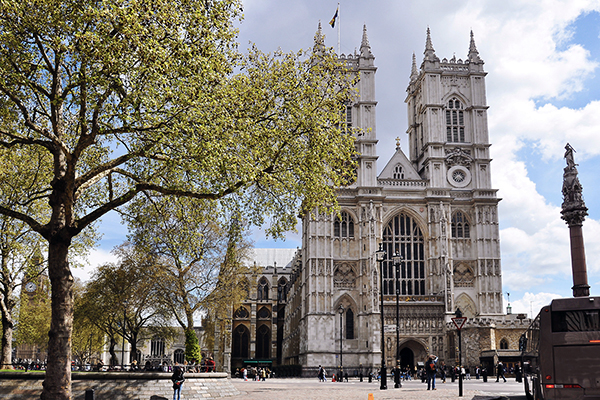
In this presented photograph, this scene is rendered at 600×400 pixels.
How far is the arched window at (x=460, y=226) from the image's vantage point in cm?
5666

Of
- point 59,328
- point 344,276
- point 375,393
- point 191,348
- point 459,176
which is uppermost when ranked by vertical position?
point 459,176

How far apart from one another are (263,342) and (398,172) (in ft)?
123

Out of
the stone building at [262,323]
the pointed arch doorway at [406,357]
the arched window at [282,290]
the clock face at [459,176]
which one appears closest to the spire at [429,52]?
the clock face at [459,176]

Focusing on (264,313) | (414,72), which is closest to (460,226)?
(414,72)

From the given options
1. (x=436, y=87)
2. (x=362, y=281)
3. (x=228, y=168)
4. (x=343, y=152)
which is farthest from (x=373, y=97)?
(x=228, y=168)

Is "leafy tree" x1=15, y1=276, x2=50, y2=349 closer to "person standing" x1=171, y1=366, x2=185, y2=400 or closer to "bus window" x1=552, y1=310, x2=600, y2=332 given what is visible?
"person standing" x1=171, y1=366, x2=185, y2=400

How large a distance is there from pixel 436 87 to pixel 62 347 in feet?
166

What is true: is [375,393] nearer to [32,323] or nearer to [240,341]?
[32,323]

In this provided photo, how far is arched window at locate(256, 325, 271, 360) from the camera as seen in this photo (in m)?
84.2

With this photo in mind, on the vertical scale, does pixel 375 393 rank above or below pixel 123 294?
below

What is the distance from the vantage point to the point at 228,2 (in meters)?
18.4

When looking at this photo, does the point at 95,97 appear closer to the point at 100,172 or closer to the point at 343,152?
the point at 100,172

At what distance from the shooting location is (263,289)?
87.9 metres

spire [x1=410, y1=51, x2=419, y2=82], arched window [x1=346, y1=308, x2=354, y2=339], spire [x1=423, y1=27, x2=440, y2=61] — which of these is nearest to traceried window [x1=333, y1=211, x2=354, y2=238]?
arched window [x1=346, y1=308, x2=354, y2=339]
